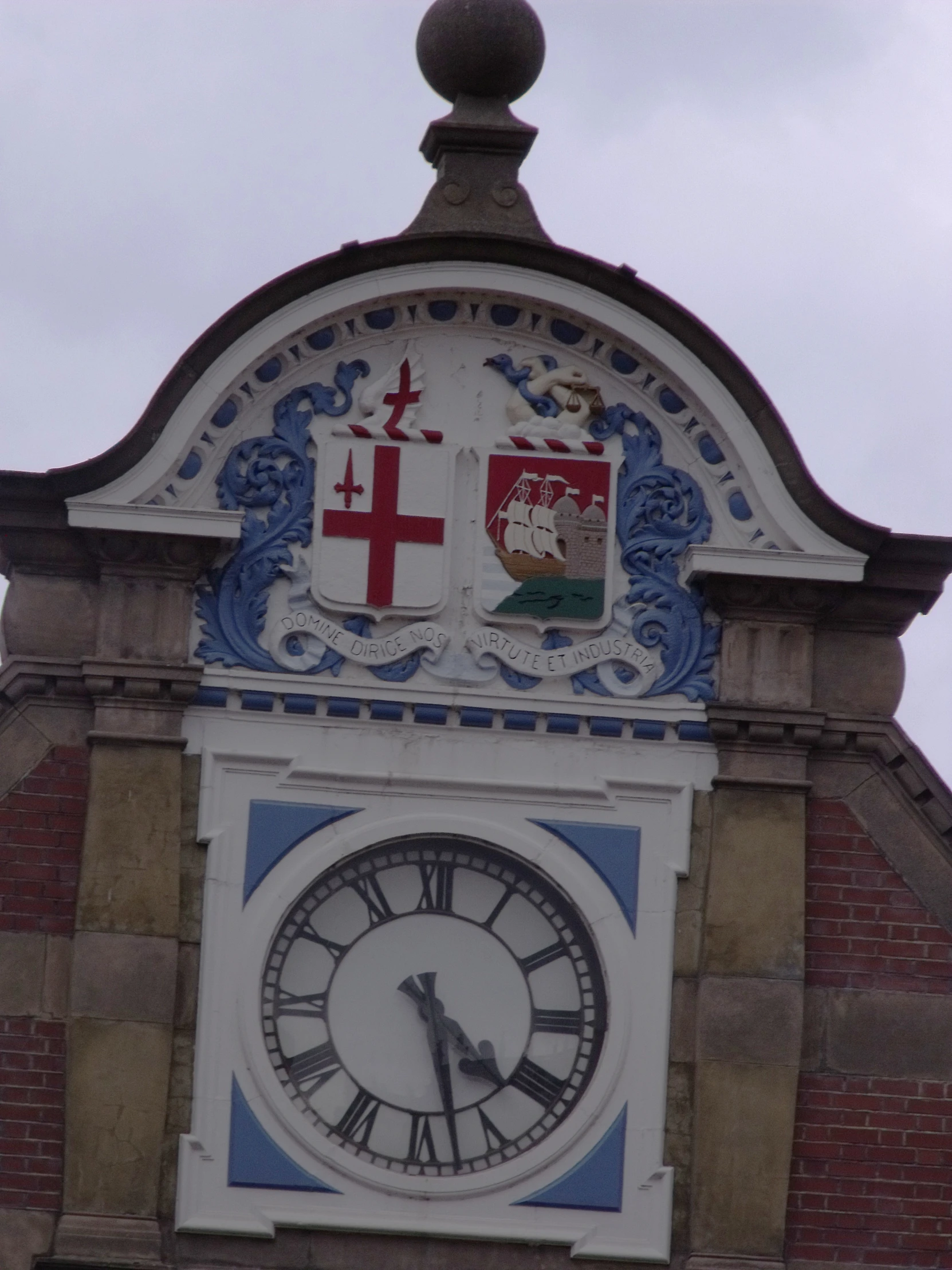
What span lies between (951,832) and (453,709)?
2.17 meters

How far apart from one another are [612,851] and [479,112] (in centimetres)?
357

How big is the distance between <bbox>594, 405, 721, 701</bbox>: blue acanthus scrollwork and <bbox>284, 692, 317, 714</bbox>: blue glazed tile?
1297 mm

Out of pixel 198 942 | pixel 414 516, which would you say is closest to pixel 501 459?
pixel 414 516

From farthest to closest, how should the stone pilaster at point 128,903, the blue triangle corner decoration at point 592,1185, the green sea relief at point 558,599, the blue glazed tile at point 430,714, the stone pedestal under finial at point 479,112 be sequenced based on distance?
the stone pedestal under finial at point 479,112
the green sea relief at point 558,599
the blue glazed tile at point 430,714
the blue triangle corner decoration at point 592,1185
the stone pilaster at point 128,903

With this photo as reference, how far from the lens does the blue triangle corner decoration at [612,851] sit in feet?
44.2

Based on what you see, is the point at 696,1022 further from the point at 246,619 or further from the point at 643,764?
the point at 246,619

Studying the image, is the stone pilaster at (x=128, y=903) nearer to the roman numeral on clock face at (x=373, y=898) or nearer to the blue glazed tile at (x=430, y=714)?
the roman numeral on clock face at (x=373, y=898)

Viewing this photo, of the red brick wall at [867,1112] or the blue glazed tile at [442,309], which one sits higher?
the blue glazed tile at [442,309]

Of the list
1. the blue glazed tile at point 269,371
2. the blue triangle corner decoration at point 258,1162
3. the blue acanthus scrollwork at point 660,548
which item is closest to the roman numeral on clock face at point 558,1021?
the blue triangle corner decoration at point 258,1162

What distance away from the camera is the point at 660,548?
13828 millimetres

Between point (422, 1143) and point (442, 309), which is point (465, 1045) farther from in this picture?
point (442, 309)

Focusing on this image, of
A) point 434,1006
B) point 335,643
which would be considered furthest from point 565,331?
point 434,1006

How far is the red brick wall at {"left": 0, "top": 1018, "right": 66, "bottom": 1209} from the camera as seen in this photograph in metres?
13.1

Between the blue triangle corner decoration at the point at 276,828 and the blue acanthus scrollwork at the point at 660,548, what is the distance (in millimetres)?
1384
